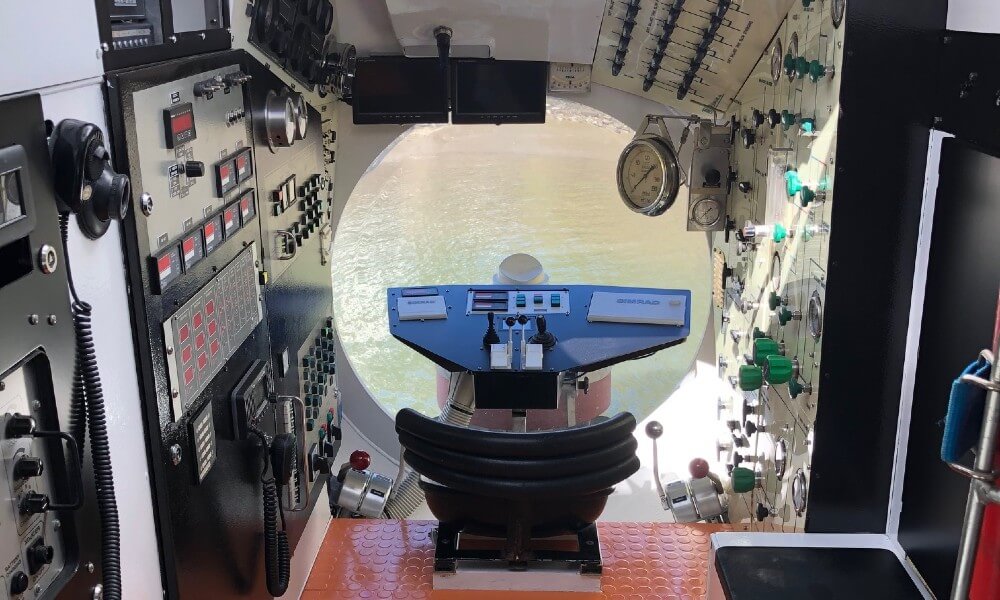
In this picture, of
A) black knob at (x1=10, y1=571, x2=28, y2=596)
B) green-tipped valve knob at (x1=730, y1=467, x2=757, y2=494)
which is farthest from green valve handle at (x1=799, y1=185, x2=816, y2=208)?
black knob at (x1=10, y1=571, x2=28, y2=596)

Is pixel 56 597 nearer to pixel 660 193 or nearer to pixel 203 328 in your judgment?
pixel 203 328

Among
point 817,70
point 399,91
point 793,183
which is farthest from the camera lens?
point 399,91

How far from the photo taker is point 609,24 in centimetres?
354

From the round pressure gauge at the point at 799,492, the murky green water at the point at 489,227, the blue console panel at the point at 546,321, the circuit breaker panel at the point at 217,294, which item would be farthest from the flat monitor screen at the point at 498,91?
the murky green water at the point at 489,227

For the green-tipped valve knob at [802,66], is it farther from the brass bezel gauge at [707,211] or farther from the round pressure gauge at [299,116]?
the round pressure gauge at [299,116]

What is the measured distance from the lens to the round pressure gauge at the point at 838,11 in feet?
7.22

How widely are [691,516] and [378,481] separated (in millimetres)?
1192

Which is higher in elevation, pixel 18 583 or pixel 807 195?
pixel 807 195

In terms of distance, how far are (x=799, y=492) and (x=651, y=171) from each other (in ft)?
5.12

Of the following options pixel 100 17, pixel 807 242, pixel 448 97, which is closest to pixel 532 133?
pixel 448 97

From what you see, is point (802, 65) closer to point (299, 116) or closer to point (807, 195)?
point (807, 195)

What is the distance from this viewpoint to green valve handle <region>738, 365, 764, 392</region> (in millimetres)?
2801

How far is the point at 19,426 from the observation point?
4.01ft

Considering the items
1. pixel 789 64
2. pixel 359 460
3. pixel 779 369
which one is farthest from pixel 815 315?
pixel 359 460
